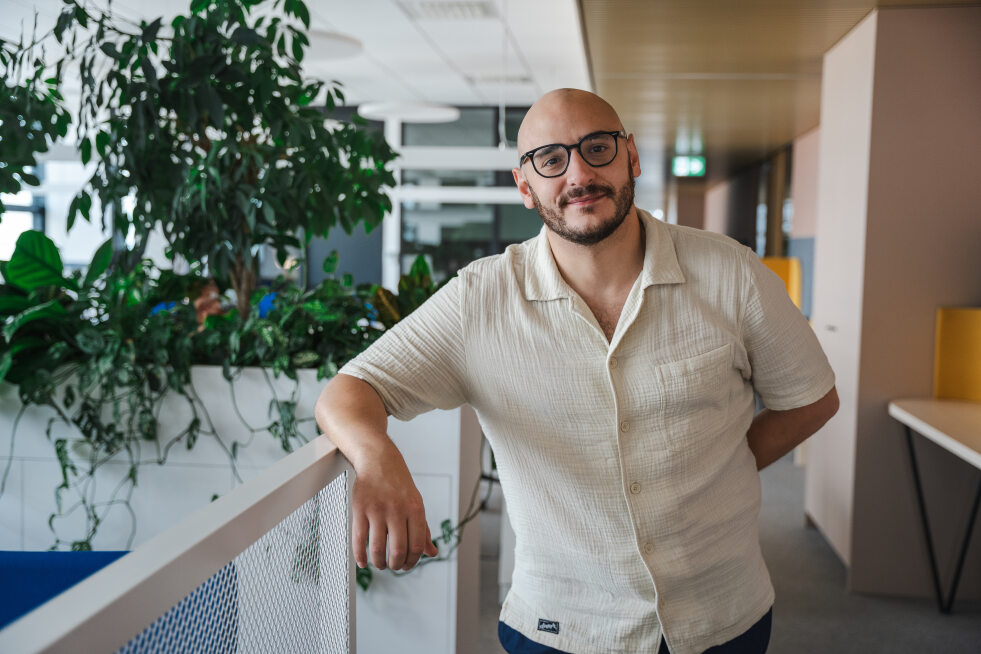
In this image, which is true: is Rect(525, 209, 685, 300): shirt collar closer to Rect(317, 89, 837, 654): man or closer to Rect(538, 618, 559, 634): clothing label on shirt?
Rect(317, 89, 837, 654): man

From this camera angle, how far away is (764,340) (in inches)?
53.4

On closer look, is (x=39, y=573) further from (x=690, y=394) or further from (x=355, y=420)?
(x=690, y=394)

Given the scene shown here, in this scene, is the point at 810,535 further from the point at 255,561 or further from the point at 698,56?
the point at 255,561

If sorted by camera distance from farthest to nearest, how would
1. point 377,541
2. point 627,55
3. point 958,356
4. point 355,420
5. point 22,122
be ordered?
point 627,55 < point 958,356 < point 22,122 < point 355,420 < point 377,541

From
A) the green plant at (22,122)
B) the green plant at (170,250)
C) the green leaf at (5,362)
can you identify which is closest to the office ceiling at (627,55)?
the green plant at (170,250)

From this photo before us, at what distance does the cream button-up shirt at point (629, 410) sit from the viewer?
1.31 m

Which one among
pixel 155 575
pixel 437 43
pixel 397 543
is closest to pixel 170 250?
pixel 397 543

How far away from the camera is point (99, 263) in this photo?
2.34 meters

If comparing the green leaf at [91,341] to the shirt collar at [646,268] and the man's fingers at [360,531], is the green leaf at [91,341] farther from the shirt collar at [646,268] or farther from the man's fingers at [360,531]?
the man's fingers at [360,531]

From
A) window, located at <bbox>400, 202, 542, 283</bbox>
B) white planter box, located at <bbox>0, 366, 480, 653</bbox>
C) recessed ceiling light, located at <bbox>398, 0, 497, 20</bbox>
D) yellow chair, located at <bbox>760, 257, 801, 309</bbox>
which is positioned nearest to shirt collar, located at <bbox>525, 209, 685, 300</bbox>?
white planter box, located at <bbox>0, 366, 480, 653</bbox>

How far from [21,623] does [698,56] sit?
13.7ft

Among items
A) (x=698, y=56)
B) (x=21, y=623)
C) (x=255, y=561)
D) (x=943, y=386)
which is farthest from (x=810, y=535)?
(x=21, y=623)

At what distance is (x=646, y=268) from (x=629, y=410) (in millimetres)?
237

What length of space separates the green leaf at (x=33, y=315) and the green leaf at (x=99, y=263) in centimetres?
11
